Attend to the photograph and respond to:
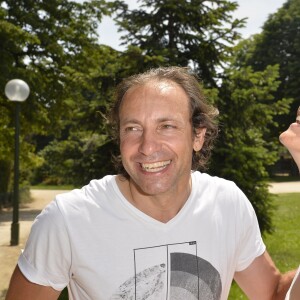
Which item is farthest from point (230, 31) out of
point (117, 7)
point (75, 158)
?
point (75, 158)

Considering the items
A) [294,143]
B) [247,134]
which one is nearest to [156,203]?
[294,143]

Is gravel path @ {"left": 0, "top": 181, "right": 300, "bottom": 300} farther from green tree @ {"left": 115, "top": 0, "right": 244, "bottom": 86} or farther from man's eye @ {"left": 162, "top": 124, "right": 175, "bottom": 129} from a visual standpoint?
man's eye @ {"left": 162, "top": 124, "right": 175, "bottom": 129}

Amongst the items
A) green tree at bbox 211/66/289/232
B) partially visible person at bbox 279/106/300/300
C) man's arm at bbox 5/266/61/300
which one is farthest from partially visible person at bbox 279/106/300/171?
green tree at bbox 211/66/289/232

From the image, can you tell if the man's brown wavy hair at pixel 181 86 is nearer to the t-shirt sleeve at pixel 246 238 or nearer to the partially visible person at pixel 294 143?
the t-shirt sleeve at pixel 246 238

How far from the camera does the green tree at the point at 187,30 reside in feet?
30.2

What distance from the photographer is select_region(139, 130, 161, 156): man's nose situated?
6.59 ft

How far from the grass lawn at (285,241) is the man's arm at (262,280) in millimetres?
4467

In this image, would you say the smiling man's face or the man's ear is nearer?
the smiling man's face

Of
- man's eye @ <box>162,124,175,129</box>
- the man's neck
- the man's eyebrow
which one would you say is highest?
the man's eyebrow

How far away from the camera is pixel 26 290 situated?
1.83 m

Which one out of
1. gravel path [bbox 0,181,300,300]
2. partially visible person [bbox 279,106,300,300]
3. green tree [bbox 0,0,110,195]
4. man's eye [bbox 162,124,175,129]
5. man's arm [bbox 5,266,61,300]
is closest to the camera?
partially visible person [bbox 279,106,300,300]

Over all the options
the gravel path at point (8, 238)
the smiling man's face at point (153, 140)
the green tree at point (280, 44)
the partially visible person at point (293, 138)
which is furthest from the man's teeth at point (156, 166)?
the green tree at point (280, 44)

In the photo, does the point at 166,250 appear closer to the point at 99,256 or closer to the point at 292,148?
the point at 99,256

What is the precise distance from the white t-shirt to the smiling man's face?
118 mm
